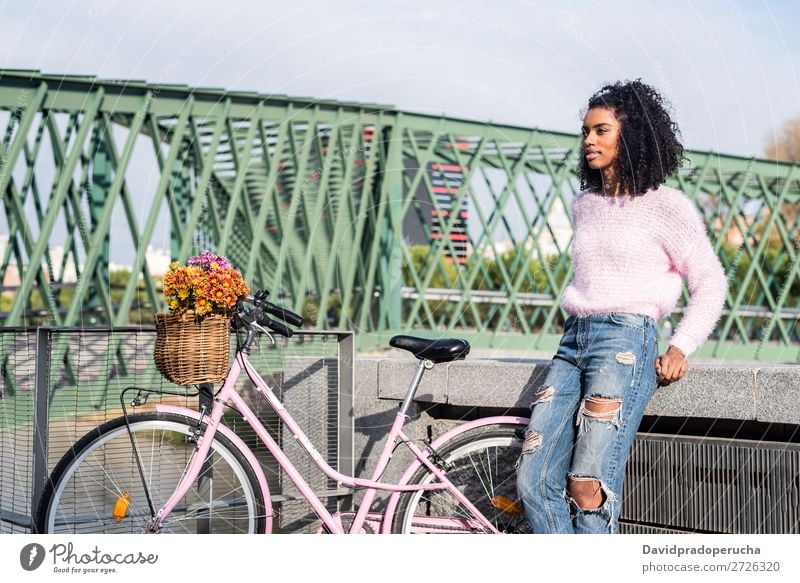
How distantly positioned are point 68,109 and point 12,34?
8.28 m

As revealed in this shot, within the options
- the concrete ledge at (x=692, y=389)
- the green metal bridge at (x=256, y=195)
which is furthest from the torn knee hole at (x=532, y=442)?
the green metal bridge at (x=256, y=195)

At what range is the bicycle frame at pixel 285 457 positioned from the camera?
150 inches

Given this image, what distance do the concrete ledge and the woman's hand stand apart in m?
0.35

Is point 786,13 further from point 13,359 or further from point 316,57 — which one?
point 13,359

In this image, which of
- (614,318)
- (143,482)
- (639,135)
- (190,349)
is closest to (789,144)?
(639,135)

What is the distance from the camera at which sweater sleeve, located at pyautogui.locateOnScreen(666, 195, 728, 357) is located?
3555 mm

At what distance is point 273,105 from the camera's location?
51.1 ft

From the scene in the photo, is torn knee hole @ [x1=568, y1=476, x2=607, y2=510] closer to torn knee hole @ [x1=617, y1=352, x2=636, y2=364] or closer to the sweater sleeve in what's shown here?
torn knee hole @ [x1=617, y1=352, x2=636, y2=364]

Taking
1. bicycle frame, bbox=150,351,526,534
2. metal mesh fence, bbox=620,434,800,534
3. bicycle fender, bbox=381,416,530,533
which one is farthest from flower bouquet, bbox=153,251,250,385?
metal mesh fence, bbox=620,434,800,534

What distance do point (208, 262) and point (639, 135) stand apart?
5.19 feet

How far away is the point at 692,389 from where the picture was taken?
392 centimetres
